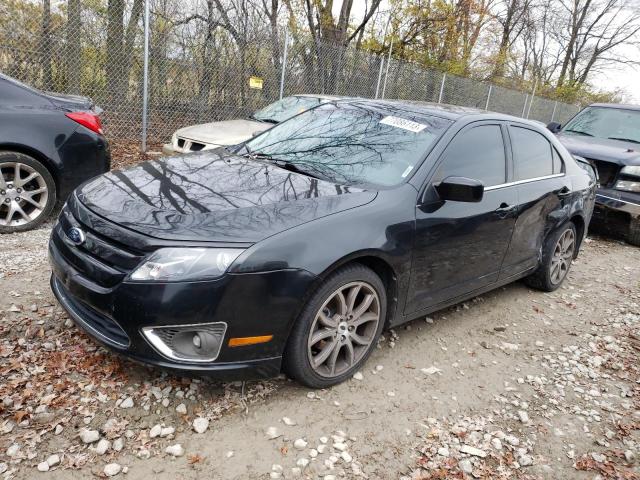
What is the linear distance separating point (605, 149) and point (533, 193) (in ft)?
13.8

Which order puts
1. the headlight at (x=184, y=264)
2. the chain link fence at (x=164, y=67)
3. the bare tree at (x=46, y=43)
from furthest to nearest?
the chain link fence at (x=164, y=67)
the bare tree at (x=46, y=43)
the headlight at (x=184, y=264)

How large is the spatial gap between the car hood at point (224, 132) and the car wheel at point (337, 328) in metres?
3.88

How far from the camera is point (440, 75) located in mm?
14305

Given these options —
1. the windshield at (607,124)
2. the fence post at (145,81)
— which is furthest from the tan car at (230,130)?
the windshield at (607,124)

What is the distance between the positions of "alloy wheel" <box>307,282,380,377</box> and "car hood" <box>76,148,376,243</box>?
495 mm

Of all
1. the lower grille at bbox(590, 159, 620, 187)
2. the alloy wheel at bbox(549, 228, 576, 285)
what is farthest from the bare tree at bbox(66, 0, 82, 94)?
the lower grille at bbox(590, 159, 620, 187)

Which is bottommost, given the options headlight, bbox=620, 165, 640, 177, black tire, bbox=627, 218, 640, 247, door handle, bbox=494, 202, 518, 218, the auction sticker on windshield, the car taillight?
black tire, bbox=627, 218, 640, 247

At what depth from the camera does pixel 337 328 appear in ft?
9.11

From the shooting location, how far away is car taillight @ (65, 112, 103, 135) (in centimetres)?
479

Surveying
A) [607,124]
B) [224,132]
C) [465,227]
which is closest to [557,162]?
[465,227]

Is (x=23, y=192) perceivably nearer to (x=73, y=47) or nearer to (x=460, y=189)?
(x=460, y=189)

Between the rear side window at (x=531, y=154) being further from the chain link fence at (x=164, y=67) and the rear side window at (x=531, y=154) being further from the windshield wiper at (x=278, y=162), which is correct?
the chain link fence at (x=164, y=67)

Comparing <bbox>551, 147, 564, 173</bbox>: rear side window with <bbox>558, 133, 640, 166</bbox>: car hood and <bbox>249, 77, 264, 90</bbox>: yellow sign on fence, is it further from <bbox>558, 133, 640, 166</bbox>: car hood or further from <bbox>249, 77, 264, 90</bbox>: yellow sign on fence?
<bbox>249, 77, 264, 90</bbox>: yellow sign on fence

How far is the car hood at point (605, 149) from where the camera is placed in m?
6.89
